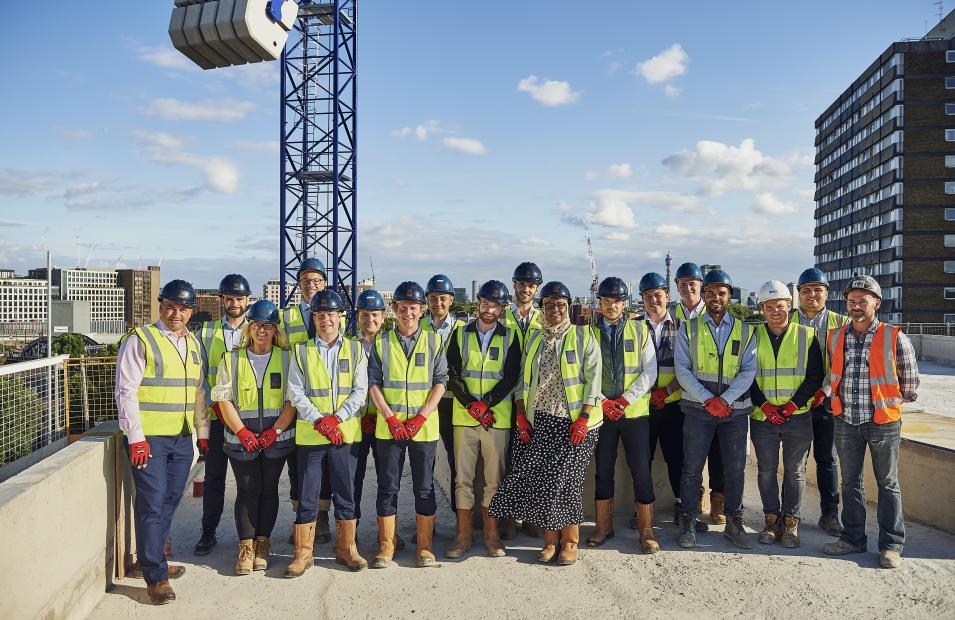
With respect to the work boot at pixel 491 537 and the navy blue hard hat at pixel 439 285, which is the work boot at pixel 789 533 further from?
the navy blue hard hat at pixel 439 285

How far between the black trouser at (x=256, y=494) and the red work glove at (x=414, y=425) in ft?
3.37

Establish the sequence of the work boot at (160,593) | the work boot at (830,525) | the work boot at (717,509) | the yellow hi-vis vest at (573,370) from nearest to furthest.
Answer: the work boot at (160,593), the yellow hi-vis vest at (573,370), the work boot at (830,525), the work boot at (717,509)

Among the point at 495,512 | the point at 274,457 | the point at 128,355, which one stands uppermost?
the point at 128,355

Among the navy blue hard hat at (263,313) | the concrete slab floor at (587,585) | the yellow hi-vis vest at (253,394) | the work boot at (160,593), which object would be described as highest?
the navy blue hard hat at (263,313)

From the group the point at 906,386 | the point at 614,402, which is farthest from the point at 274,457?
Result: the point at 906,386

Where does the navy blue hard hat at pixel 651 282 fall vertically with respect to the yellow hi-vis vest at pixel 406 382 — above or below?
above

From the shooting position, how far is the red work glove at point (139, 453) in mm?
4297

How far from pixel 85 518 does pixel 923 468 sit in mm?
7080

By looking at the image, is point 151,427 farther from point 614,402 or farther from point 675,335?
point 675,335

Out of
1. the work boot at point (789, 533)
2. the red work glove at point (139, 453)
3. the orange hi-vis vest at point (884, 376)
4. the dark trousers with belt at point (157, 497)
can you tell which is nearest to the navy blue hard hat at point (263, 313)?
the dark trousers with belt at point (157, 497)

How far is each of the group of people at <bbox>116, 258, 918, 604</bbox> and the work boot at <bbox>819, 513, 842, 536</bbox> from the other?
0.01 metres

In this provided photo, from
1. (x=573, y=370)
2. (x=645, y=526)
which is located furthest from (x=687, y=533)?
(x=573, y=370)

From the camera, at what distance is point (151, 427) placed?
4441 millimetres

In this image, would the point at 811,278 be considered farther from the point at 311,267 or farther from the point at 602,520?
the point at 311,267
